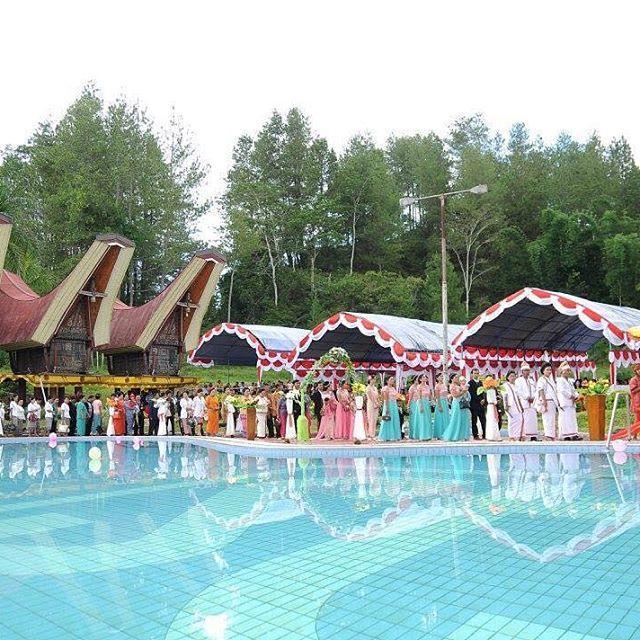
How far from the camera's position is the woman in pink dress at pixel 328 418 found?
48.8ft

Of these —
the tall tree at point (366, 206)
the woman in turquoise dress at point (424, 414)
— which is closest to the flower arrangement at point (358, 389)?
the woman in turquoise dress at point (424, 414)

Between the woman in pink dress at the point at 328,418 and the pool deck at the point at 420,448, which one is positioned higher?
the woman in pink dress at the point at 328,418

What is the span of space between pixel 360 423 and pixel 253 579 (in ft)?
30.5

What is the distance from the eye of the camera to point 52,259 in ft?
104

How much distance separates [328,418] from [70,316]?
10.5 m

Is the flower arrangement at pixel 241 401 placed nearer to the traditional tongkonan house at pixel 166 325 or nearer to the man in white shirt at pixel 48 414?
the man in white shirt at pixel 48 414

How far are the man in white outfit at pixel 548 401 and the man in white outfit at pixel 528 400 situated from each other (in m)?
0.24

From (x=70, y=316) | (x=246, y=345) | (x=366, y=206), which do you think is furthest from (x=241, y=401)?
(x=366, y=206)

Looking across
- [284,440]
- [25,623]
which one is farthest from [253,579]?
[284,440]

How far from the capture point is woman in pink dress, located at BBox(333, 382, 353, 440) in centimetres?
1452

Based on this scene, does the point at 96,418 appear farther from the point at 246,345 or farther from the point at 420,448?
the point at 420,448

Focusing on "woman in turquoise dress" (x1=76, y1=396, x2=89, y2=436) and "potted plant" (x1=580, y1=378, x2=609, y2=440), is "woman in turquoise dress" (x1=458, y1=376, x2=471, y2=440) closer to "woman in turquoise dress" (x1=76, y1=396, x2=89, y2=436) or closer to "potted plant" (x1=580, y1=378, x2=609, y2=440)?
"potted plant" (x1=580, y1=378, x2=609, y2=440)

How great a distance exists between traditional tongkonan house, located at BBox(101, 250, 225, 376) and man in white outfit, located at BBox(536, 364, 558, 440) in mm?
13684

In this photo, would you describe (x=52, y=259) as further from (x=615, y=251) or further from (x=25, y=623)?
(x=25, y=623)
